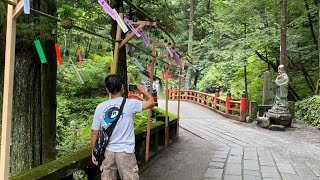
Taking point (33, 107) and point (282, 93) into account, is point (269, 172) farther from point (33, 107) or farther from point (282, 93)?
point (282, 93)

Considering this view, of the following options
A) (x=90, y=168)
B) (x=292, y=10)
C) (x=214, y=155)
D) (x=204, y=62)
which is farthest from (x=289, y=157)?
(x=204, y=62)

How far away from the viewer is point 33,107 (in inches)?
193

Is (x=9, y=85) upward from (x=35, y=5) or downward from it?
downward

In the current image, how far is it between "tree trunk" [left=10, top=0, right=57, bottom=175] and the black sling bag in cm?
204

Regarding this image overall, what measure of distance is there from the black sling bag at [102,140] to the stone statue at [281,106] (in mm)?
9141

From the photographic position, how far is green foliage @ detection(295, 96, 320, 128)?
11.0 metres

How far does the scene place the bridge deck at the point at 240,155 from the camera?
527cm

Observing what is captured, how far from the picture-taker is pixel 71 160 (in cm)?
336

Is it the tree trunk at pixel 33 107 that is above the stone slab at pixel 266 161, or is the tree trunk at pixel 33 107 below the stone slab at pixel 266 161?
above

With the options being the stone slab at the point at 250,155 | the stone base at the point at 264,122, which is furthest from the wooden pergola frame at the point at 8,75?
the stone base at the point at 264,122

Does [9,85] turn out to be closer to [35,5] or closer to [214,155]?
[35,5]

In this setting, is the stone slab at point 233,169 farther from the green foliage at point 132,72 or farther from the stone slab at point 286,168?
the green foliage at point 132,72

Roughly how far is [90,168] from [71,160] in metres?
0.57

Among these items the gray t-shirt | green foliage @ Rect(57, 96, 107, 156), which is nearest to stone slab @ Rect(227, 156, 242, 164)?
green foliage @ Rect(57, 96, 107, 156)
